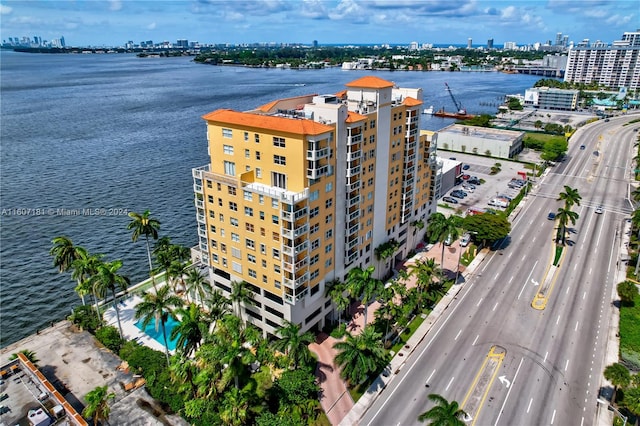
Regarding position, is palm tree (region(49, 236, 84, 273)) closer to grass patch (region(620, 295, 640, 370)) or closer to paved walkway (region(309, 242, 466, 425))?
paved walkway (region(309, 242, 466, 425))

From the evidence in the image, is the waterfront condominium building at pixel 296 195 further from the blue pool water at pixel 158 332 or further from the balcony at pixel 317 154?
the blue pool water at pixel 158 332

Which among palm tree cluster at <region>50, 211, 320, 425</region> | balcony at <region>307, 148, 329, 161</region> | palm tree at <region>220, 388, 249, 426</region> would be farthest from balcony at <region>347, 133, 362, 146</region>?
palm tree at <region>220, 388, 249, 426</region>

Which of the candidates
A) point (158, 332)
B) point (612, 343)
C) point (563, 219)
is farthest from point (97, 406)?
point (563, 219)

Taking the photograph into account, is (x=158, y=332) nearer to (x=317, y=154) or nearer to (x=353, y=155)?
(x=317, y=154)

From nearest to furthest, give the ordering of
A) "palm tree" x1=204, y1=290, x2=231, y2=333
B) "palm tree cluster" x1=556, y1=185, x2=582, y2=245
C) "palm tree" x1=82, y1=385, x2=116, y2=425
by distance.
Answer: "palm tree" x1=82, y1=385, x2=116, y2=425, "palm tree" x1=204, y1=290, x2=231, y2=333, "palm tree cluster" x1=556, y1=185, x2=582, y2=245

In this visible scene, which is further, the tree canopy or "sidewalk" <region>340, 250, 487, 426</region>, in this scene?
the tree canopy
